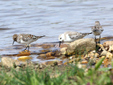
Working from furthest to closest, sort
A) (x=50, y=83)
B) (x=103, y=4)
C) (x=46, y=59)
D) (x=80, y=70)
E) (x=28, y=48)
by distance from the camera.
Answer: (x=103, y=4), (x=28, y=48), (x=46, y=59), (x=80, y=70), (x=50, y=83)

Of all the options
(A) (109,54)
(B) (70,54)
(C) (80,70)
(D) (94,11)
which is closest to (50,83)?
(C) (80,70)

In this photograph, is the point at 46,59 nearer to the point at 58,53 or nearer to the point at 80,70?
the point at 58,53

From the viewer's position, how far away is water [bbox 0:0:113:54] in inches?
513

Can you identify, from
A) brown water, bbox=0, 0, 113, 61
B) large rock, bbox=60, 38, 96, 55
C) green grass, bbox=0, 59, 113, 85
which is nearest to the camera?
green grass, bbox=0, 59, 113, 85

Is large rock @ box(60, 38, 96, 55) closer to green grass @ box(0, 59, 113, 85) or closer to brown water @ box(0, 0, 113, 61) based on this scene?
brown water @ box(0, 0, 113, 61)

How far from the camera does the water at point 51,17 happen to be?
13031mm

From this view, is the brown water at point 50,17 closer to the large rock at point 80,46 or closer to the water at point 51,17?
the water at point 51,17

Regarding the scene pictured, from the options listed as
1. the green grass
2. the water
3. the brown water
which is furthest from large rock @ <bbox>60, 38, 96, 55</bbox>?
the water

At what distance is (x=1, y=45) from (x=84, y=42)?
12.6 ft

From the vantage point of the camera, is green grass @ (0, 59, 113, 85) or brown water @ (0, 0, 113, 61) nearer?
green grass @ (0, 59, 113, 85)

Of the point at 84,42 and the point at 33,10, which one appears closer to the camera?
the point at 84,42

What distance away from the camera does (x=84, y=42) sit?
26.6ft

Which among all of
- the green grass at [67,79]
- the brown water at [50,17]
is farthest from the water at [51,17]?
the green grass at [67,79]

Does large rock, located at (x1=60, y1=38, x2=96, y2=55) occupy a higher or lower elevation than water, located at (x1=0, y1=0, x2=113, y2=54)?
lower
